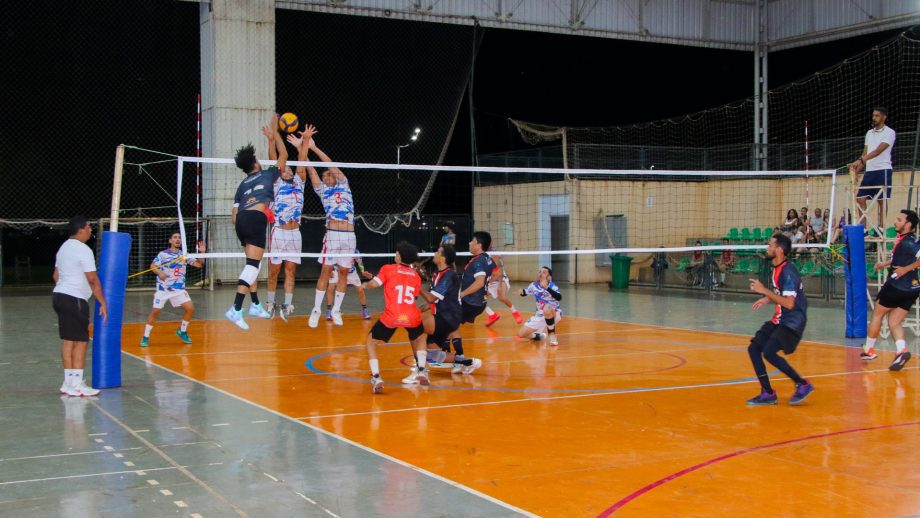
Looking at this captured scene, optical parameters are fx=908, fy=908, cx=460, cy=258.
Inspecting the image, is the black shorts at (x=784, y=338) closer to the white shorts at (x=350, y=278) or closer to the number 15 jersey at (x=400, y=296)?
the number 15 jersey at (x=400, y=296)

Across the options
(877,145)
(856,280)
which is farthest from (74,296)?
(877,145)

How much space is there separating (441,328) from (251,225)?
8.06 feet

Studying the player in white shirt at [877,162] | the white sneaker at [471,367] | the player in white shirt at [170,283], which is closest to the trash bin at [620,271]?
the player in white shirt at [877,162]

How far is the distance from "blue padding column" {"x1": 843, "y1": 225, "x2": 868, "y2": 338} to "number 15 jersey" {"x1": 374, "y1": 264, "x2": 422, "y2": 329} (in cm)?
732

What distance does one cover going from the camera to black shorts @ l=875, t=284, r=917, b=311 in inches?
413

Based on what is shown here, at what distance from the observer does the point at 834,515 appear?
4.97 m

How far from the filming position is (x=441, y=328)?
9.73 meters

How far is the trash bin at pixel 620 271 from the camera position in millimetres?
25453

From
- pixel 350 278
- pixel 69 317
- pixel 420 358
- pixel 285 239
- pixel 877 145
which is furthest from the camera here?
pixel 350 278

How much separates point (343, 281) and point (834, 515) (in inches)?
421

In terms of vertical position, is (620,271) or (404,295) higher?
(404,295)

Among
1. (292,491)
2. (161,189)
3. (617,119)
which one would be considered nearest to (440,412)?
(292,491)

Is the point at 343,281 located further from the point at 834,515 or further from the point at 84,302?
the point at 834,515

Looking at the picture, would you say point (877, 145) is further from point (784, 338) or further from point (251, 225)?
point (251, 225)
